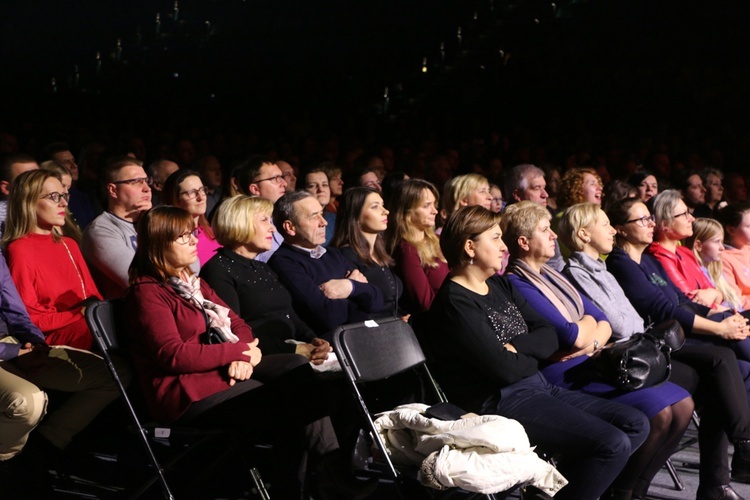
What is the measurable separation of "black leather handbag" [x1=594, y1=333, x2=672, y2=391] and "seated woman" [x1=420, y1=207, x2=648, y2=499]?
0.44ft

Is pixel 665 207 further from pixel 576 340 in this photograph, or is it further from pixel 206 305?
pixel 206 305

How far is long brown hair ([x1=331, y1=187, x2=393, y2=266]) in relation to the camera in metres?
5.05

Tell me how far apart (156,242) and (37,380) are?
2.34 ft

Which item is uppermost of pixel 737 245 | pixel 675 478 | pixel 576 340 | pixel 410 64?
pixel 410 64

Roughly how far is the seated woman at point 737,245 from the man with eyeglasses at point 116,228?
371cm

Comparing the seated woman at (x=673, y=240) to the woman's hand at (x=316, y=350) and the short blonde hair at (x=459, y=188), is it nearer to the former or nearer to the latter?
the short blonde hair at (x=459, y=188)

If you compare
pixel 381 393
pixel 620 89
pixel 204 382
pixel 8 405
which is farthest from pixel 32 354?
pixel 620 89

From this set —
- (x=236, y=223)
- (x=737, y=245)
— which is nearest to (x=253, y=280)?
(x=236, y=223)

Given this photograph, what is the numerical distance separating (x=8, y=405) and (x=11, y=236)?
1011mm

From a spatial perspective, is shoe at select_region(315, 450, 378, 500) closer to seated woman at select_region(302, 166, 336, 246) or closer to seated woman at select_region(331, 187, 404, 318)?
seated woman at select_region(331, 187, 404, 318)

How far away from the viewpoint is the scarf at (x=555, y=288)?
433 centimetres

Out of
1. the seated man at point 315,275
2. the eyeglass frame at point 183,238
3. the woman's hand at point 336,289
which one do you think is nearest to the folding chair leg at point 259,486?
the seated man at point 315,275

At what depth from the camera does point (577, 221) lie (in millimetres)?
4914

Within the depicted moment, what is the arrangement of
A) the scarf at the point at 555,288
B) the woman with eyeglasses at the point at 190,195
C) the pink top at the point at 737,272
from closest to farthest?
the scarf at the point at 555,288 < the woman with eyeglasses at the point at 190,195 < the pink top at the point at 737,272
